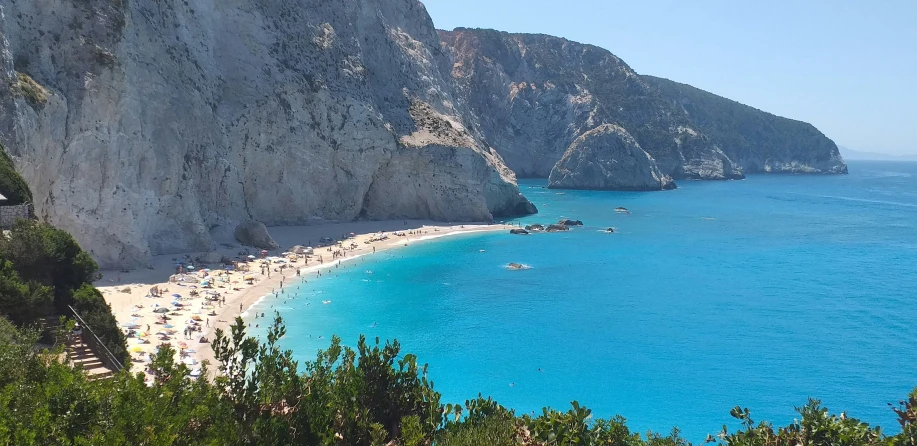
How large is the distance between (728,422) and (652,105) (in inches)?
5684

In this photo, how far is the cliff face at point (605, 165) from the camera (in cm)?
12600

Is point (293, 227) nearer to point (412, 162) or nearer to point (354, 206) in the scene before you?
point (354, 206)

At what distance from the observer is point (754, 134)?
185750 mm

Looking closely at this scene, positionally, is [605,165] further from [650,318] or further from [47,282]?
[47,282]

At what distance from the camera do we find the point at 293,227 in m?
64.9

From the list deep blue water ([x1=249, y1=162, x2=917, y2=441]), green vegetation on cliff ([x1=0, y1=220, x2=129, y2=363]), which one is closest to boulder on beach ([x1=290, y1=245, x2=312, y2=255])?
deep blue water ([x1=249, y1=162, x2=917, y2=441])

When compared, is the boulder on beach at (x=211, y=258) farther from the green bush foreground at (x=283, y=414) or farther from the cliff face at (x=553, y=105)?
the cliff face at (x=553, y=105)

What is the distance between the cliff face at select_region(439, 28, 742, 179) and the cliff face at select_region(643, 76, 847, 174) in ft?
51.0

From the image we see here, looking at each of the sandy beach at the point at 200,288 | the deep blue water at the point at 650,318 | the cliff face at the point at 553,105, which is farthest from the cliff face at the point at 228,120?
the cliff face at the point at 553,105

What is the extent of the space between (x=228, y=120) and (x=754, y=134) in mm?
171036

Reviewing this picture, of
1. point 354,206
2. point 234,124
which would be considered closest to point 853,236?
point 354,206

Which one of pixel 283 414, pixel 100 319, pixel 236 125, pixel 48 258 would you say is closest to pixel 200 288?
pixel 48 258

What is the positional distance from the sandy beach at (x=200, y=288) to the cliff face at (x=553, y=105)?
88.1m

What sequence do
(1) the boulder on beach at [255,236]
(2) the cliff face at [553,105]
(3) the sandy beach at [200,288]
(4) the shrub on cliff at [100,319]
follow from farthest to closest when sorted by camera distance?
(2) the cliff face at [553,105] < (1) the boulder on beach at [255,236] < (3) the sandy beach at [200,288] < (4) the shrub on cliff at [100,319]
